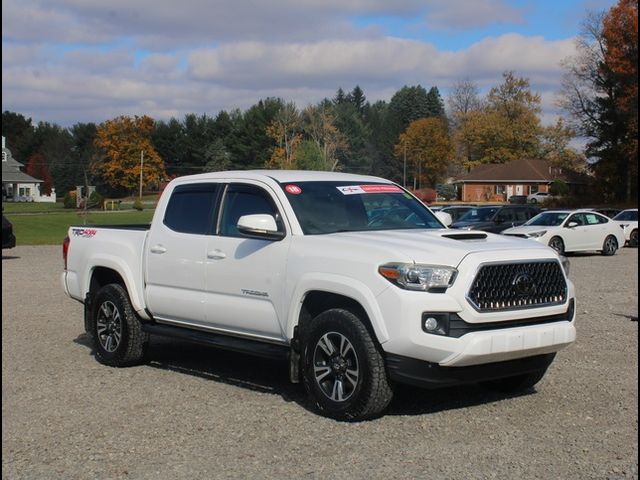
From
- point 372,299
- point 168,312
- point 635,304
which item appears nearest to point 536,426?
point 372,299

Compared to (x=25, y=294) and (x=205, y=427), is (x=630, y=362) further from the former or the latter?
(x=25, y=294)

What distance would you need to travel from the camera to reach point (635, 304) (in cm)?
1415

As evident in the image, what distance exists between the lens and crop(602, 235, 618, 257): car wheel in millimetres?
27594

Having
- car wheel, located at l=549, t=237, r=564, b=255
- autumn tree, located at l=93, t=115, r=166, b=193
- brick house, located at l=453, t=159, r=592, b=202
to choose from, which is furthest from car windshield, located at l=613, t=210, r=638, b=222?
autumn tree, located at l=93, t=115, r=166, b=193

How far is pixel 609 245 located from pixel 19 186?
10146 cm

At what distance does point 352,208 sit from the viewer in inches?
302

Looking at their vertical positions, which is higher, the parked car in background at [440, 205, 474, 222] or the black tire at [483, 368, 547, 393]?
the parked car in background at [440, 205, 474, 222]

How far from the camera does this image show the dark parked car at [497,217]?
29.6 meters

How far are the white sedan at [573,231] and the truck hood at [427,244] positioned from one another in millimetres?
19382

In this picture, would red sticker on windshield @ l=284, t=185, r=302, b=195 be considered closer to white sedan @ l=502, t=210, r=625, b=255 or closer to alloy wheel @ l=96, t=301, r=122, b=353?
alloy wheel @ l=96, t=301, r=122, b=353

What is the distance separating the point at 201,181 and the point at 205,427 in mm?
2834

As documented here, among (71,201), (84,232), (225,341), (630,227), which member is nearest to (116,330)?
(84,232)

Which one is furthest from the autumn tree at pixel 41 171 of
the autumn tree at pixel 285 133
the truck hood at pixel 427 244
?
the truck hood at pixel 427 244

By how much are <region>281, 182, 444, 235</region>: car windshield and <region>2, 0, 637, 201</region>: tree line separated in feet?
180
